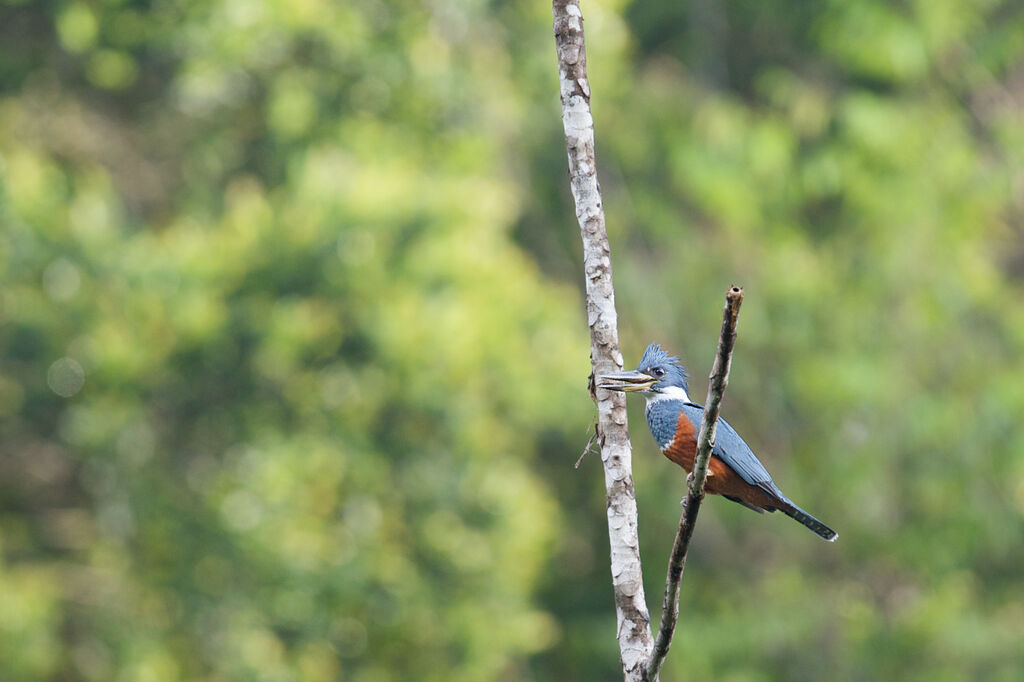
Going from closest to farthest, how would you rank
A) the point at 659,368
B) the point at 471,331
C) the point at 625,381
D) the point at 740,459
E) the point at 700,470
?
the point at 700,470
the point at 625,381
the point at 740,459
the point at 659,368
the point at 471,331

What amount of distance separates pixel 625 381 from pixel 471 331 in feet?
24.2

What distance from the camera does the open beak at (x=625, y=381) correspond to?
3.03 m

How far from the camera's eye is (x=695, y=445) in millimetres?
3441

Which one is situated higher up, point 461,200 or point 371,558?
point 461,200

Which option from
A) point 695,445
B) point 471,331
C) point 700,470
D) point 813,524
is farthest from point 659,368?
point 471,331

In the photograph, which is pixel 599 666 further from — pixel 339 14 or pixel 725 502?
pixel 339 14

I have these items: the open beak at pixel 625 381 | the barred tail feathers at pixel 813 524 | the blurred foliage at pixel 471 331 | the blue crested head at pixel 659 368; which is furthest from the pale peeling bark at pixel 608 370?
the blurred foliage at pixel 471 331

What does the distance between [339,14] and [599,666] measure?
781cm

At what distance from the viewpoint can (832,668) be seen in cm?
1199

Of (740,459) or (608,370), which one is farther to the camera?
(740,459)

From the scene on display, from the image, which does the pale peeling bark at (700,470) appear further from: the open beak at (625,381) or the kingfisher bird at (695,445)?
the kingfisher bird at (695,445)

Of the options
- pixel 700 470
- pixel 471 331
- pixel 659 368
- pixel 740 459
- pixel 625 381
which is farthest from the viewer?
pixel 471 331

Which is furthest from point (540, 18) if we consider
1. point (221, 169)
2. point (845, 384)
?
point (845, 384)

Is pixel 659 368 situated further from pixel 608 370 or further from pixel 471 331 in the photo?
pixel 471 331
